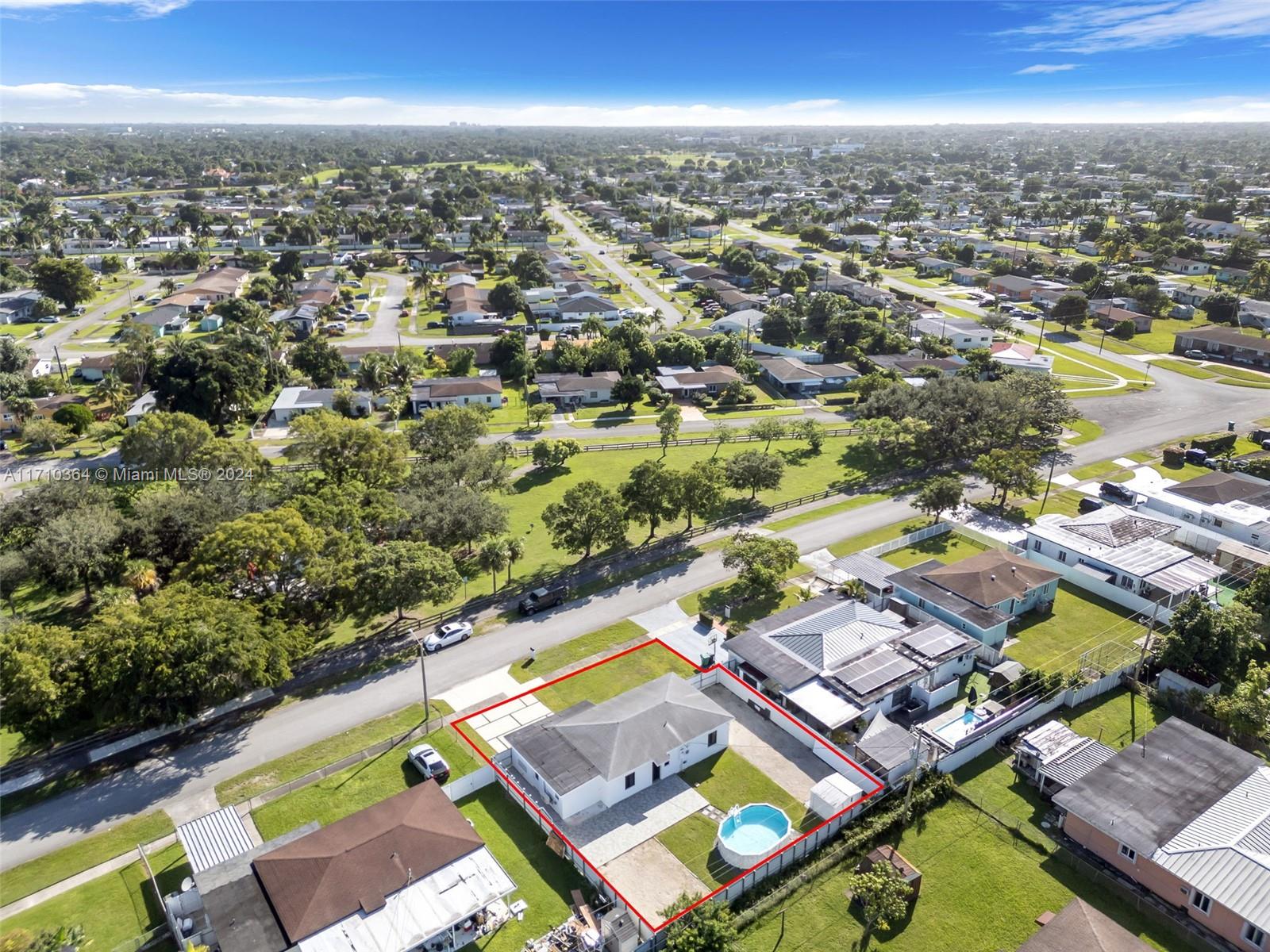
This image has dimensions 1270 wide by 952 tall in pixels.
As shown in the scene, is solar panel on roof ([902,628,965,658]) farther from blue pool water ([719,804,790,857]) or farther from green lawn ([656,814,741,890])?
green lawn ([656,814,741,890])

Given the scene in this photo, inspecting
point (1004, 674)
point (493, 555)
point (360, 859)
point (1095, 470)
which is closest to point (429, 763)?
point (360, 859)

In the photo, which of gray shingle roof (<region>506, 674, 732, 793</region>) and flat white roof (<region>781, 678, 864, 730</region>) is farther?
flat white roof (<region>781, 678, 864, 730</region>)

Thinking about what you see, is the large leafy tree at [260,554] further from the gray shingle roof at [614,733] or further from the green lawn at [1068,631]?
the green lawn at [1068,631]

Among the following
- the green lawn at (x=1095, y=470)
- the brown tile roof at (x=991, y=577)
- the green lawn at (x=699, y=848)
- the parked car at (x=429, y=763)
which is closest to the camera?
the green lawn at (x=699, y=848)

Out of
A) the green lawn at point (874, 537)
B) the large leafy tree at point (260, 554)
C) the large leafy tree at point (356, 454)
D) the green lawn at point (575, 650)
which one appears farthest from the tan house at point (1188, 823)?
the large leafy tree at point (356, 454)

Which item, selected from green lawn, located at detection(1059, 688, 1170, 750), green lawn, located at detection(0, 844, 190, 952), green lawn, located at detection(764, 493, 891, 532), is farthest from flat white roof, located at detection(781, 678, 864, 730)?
green lawn, located at detection(0, 844, 190, 952)
